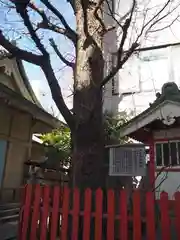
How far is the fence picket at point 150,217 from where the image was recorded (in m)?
3.68

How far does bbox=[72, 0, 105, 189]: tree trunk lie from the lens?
168 inches

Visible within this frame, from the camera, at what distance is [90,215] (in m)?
3.99

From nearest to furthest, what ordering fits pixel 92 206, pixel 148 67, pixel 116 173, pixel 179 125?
pixel 92 206 → pixel 116 173 → pixel 179 125 → pixel 148 67

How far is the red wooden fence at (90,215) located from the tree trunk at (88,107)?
335 mm

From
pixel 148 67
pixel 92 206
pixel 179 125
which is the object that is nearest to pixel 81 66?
pixel 92 206

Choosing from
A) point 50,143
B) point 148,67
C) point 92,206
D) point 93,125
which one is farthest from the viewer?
point 148,67

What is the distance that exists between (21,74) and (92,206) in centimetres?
686

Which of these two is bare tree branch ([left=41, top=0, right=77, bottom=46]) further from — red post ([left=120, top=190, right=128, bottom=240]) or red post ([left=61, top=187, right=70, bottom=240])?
red post ([left=120, top=190, right=128, bottom=240])

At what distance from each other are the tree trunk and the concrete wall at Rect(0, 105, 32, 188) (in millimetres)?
3226

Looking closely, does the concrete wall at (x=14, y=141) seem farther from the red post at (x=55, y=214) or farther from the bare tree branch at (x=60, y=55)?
the red post at (x=55, y=214)

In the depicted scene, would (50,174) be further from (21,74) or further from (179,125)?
(179,125)

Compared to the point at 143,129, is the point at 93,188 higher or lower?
lower

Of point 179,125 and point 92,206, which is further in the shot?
point 179,125

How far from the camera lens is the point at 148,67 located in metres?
11.5
